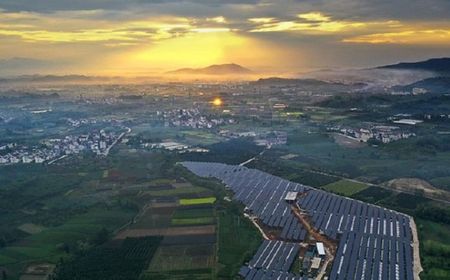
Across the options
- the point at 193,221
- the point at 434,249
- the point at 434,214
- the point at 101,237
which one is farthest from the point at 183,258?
the point at 434,214

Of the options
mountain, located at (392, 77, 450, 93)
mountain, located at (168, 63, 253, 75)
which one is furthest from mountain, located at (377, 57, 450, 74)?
mountain, located at (168, 63, 253, 75)

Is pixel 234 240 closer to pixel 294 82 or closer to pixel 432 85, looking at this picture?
pixel 432 85

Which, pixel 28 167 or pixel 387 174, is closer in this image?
pixel 387 174

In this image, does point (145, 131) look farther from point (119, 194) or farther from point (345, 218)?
point (345, 218)

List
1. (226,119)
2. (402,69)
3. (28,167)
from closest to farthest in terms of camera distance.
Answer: (28,167)
(226,119)
(402,69)

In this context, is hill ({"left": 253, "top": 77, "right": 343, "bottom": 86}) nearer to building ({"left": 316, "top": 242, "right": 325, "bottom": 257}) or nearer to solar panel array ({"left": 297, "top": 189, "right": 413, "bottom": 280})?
solar panel array ({"left": 297, "top": 189, "right": 413, "bottom": 280})

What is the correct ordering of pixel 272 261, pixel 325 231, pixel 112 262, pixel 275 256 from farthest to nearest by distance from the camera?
pixel 325 231, pixel 275 256, pixel 112 262, pixel 272 261

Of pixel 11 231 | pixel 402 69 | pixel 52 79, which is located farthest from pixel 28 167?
pixel 52 79
